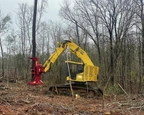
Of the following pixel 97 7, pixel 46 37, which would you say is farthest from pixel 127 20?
pixel 46 37

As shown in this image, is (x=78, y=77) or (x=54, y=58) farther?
(x=54, y=58)

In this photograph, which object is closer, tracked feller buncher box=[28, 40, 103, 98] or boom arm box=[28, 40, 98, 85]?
tracked feller buncher box=[28, 40, 103, 98]

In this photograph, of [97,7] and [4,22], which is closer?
[97,7]

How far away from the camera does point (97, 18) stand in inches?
989

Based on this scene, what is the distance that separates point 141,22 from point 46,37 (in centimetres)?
2603

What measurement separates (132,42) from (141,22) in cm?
409

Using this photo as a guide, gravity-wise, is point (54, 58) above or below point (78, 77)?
above

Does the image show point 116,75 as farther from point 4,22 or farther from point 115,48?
point 4,22

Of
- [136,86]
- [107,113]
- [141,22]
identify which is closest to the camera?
[107,113]

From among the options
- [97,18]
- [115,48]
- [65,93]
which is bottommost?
[65,93]

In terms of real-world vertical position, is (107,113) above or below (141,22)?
below

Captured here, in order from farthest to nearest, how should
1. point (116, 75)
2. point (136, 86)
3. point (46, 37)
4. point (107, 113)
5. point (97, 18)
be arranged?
point (46, 37) < point (97, 18) < point (116, 75) < point (136, 86) < point (107, 113)

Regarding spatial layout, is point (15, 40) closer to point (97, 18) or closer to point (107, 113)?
point (97, 18)

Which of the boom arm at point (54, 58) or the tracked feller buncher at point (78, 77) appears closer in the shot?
the tracked feller buncher at point (78, 77)
